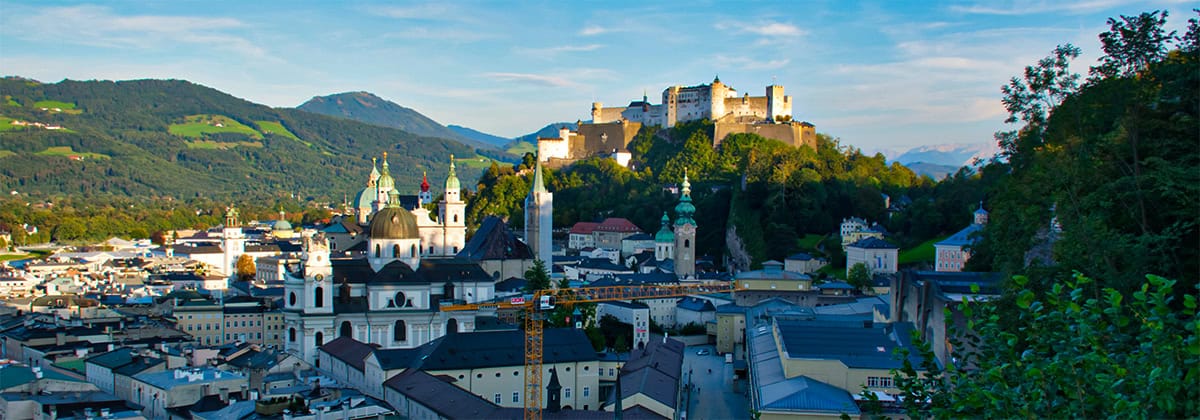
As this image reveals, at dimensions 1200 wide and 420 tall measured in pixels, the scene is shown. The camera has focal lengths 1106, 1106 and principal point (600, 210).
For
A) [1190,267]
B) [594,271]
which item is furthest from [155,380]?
[594,271]

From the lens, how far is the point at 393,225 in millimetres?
41469

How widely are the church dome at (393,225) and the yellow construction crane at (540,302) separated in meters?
4.55

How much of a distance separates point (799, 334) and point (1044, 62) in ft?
37.7

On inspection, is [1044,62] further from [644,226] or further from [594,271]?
[644,226]

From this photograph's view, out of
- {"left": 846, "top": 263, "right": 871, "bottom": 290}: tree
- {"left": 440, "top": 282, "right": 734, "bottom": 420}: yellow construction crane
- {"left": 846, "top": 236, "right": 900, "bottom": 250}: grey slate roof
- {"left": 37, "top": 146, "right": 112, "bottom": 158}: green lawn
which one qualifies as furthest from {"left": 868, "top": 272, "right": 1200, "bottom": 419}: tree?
{"left": 37, "top": 146, "right": 112, "bottom": 158}: green lawn

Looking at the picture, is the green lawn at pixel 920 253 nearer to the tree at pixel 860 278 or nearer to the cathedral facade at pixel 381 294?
the tree at pixel 860 278

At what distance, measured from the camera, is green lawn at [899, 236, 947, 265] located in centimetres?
5378

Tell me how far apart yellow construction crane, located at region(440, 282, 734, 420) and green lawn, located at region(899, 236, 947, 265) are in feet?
34.1

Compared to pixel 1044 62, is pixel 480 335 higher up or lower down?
lower down

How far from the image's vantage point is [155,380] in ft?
88.8

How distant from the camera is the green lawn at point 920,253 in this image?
5378 centimetres

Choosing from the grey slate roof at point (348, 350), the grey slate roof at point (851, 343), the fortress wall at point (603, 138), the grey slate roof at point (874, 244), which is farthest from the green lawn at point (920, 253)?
the fortress wall at point (603, 138)

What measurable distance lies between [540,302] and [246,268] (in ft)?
150

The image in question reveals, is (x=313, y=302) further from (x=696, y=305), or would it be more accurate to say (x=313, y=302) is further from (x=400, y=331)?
(x=696, y=305)
